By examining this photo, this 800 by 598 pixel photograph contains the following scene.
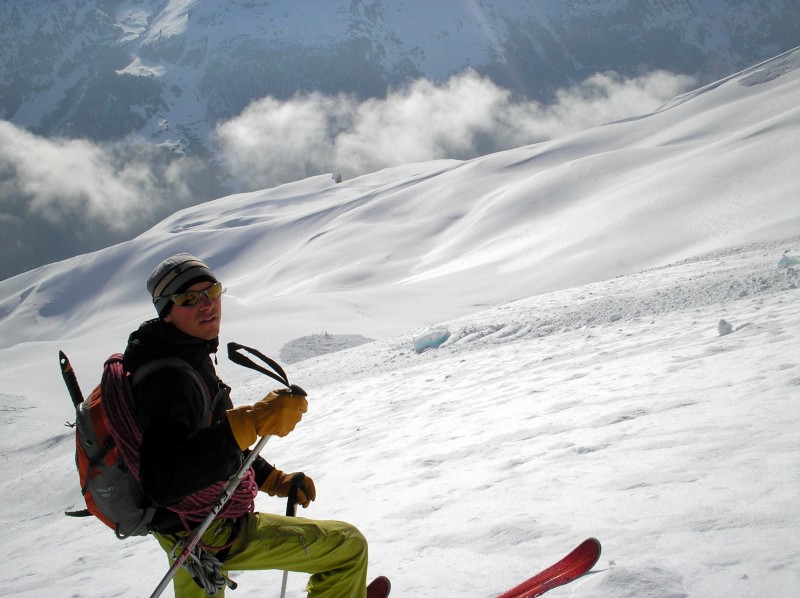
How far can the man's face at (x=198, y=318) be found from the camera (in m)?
2.45

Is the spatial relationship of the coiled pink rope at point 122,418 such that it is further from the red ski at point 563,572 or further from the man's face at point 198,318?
the red ski at point 563,572

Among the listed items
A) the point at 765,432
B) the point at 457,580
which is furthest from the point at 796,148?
the point at 457,580

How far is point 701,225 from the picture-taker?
2053 cm

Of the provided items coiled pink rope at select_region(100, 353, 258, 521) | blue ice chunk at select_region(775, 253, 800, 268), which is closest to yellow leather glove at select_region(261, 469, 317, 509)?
coiled pink rope at select_region(100, 353, 258, 521)

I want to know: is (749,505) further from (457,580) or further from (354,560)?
(354,560)

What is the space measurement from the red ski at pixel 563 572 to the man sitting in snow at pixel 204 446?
33.2 inches

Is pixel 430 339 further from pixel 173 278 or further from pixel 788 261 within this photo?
pixel 173 278

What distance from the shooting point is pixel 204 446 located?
81.9 inches

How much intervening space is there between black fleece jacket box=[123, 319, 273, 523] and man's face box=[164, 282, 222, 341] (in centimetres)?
7

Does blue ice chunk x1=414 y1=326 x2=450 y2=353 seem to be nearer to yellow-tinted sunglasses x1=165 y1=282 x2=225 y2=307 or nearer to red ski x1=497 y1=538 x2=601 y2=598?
red ski x1=497 y1=538 x2=601 y2=598

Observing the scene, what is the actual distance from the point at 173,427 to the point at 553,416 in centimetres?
415

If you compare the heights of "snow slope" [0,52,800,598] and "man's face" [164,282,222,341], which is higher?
"man's face" [164,282,222,341]

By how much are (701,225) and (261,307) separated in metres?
17.0

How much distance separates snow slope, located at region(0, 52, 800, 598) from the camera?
126 inches
